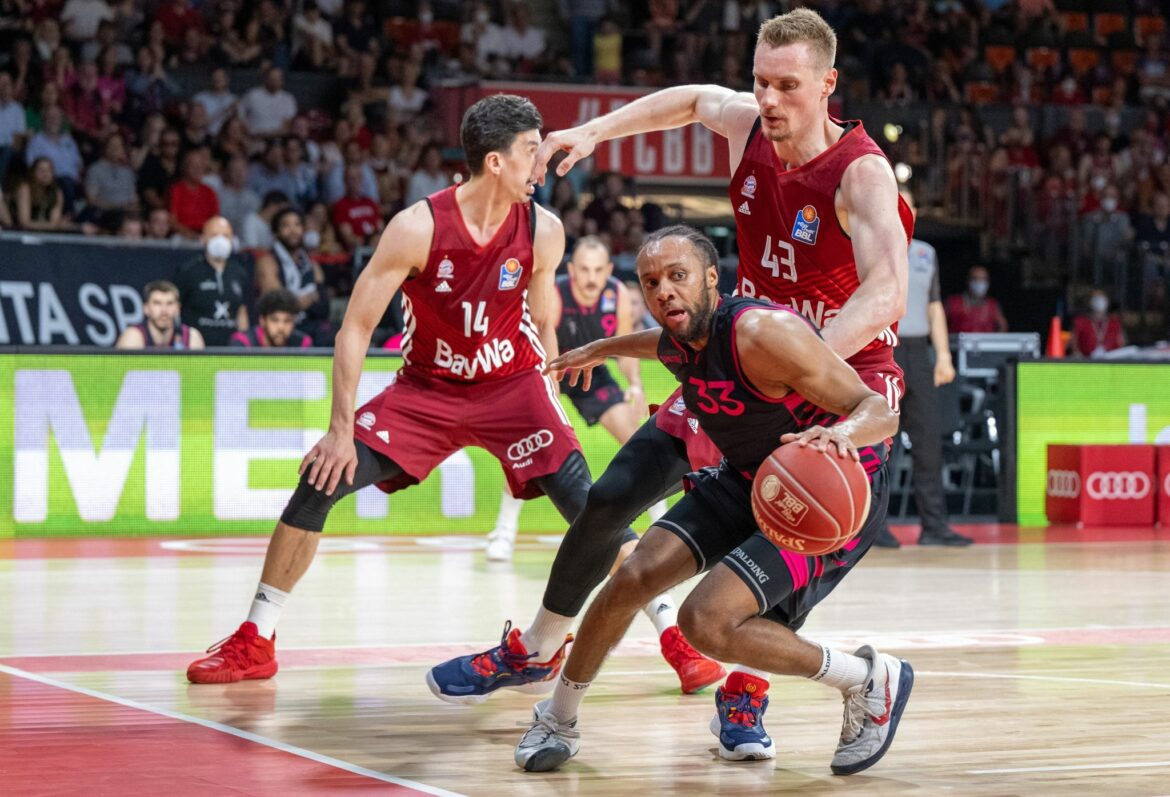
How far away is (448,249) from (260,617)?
1571 mm

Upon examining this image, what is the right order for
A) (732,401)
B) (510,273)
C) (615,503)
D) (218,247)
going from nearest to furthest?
(732,401), (615,503), (510,273), (218,247)

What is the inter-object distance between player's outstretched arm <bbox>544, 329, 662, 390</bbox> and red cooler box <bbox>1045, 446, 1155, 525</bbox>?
30.5 ft

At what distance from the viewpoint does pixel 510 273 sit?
7.24m

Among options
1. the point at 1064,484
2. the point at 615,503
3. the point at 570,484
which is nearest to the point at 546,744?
the point at 615,503

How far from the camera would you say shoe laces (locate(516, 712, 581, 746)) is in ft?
17.2

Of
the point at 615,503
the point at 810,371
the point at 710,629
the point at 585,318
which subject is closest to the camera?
the point at 810,371

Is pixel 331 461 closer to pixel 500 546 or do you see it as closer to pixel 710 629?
pixel 710 629

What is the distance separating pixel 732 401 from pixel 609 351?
2.68 feet

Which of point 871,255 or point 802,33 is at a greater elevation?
point 802,33

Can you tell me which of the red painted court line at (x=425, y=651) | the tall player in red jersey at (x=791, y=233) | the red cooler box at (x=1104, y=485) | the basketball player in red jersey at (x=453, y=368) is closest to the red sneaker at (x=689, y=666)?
the basketball player in red jersey at (x=453, y=368)

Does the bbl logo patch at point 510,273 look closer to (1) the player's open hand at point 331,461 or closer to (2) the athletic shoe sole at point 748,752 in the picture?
(1) the player's open hand at point 331,461

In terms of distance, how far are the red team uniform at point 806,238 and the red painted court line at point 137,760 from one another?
5.60ft

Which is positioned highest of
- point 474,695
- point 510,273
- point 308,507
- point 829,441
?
point 510,273

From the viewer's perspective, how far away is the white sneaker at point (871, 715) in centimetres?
519
